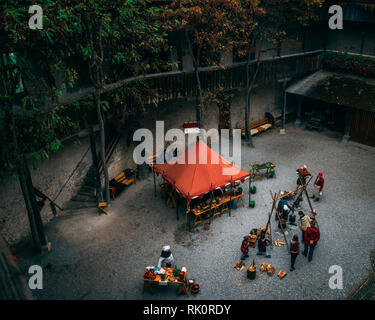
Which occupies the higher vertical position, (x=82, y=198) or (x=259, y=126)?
(x=259, y=126)

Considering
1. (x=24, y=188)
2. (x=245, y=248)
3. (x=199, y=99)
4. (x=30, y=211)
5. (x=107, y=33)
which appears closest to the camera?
Answer: (x=24, y=188)

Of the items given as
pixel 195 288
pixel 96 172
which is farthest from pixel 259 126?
pixel 195 288

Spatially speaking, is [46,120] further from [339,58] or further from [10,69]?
[339,58]

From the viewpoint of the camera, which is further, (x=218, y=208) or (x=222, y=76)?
(x=222, y=76)

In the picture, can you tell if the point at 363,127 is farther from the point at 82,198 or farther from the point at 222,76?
the point at 82,198

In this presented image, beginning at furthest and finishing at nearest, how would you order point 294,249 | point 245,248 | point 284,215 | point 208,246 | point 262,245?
point 284,215 → point 208,246 → point 262,245 → point 245,248 → point 294,249

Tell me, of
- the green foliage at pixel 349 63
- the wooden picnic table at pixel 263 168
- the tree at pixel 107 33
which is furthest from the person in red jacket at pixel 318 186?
the tree at pixel 107 33

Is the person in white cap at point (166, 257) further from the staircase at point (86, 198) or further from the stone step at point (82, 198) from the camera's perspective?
the stone step at point (82, 198)
